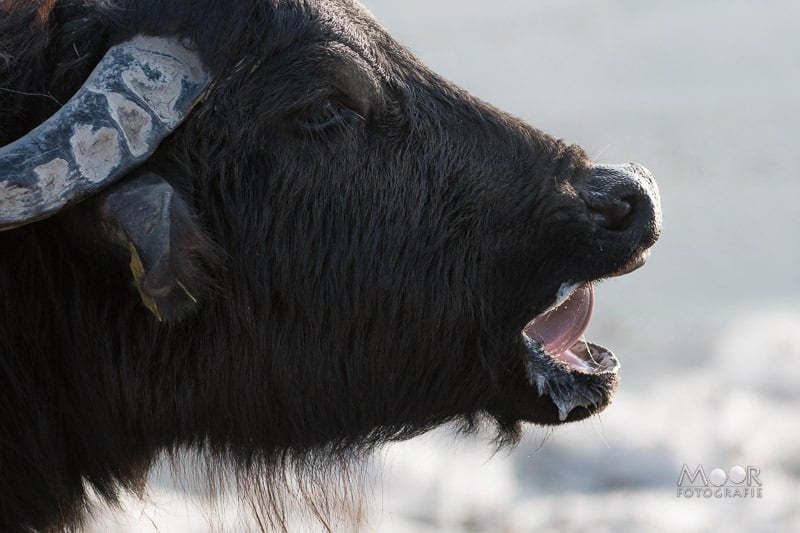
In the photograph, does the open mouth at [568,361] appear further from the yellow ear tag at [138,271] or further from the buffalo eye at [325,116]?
the yellow ear tag at [138,271]

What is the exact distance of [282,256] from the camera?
177 inches

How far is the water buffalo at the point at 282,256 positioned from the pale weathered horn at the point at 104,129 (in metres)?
0.01

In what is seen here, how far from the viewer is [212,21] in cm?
439

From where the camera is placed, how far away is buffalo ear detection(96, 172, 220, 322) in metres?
3.98

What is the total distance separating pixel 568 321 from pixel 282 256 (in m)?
0.98

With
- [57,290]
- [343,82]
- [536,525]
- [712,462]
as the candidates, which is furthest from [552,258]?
[712,462]

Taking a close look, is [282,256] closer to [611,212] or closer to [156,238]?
[156,238]

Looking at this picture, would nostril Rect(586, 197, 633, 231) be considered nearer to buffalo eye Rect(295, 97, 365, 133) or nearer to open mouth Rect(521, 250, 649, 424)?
open mouth Rect(521, 250, 649, 424)

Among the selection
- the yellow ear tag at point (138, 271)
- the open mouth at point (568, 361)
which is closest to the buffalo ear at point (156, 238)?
the yellow ear tag at point (138, 271)

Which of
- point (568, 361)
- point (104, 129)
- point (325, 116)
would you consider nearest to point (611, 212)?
point (568, 361)

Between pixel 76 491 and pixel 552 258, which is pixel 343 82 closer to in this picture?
pixel 552 258

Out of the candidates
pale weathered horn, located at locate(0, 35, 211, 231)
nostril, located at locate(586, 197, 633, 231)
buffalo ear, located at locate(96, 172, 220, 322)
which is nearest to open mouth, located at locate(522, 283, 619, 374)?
nostril, located at locate(586, 197, 633, 231)

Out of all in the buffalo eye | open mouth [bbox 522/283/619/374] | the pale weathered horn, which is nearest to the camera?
the pale weathered horn

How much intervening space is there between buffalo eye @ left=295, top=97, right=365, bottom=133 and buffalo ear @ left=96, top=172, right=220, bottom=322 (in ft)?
1.64
